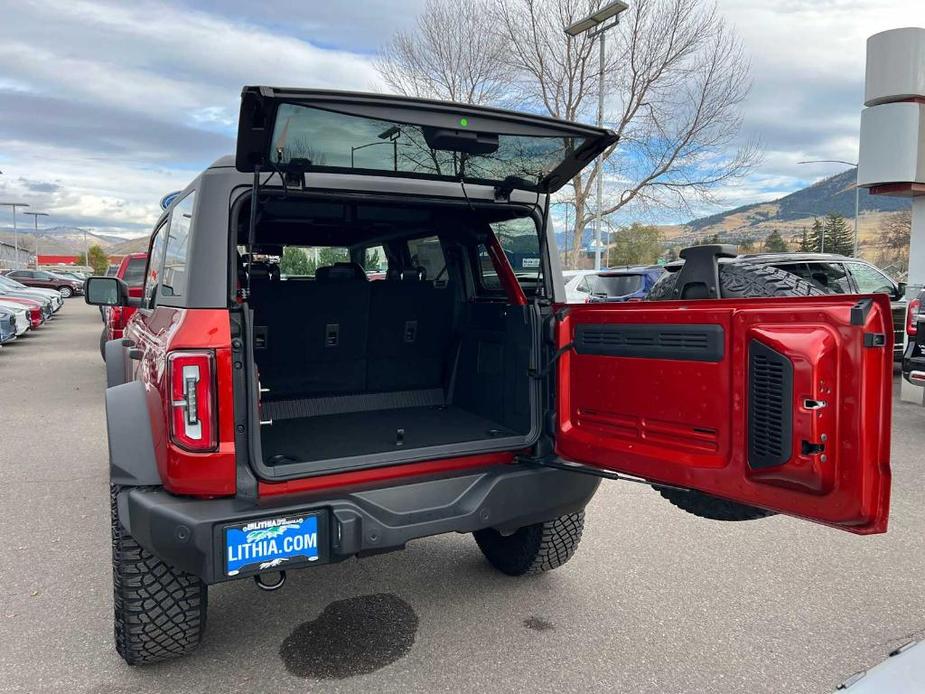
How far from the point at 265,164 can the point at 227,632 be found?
201cm

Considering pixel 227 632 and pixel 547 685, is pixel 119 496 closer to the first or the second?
pixel 227 632

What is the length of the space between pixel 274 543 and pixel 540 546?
1.47 metres

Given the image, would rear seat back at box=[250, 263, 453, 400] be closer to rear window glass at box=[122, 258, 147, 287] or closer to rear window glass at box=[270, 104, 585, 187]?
rear window glass at box=[270, 104, 585, 187]

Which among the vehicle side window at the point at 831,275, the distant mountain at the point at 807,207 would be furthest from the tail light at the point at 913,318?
the distant mountain at the point at 807,207

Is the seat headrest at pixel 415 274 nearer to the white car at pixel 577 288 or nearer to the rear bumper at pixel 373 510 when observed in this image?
the rear bumper at pixel 373 510

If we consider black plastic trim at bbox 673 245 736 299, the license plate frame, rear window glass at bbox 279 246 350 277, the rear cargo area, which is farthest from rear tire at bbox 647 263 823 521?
rear window glass at bbox 279 246 350 277

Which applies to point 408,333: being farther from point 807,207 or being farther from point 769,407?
point 807,207

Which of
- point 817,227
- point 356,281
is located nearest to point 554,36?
point 356,281

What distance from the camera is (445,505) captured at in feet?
8.71

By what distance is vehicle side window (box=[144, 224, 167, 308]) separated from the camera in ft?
11.6

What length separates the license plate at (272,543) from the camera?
2.31 metres

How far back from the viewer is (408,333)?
4.01 m

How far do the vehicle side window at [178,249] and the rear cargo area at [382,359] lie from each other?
0.44 m

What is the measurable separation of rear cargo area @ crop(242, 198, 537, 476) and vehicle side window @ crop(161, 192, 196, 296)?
1.43 ft
